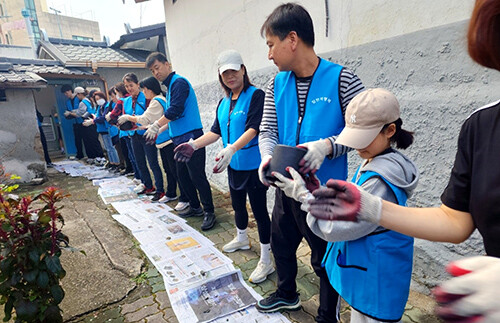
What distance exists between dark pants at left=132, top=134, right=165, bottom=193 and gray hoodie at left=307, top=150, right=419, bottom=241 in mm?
3911

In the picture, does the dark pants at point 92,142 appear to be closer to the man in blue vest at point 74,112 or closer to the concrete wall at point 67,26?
the man in blue vest at point 74,112

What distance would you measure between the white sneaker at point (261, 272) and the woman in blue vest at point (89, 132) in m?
7.72

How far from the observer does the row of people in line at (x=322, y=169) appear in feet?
3.95

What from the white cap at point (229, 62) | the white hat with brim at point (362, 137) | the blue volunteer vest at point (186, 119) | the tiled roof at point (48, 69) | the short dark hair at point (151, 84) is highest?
the tiled roof at point (48, 69)

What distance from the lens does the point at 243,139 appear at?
2371 millimetres

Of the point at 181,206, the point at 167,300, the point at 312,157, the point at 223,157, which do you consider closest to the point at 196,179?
the point at 181,206

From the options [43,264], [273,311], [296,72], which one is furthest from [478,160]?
[43,264]

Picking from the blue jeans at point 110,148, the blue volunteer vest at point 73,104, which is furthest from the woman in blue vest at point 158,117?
the blue volunteer vest at point 73,104

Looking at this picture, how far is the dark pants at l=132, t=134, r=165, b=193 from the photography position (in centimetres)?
466

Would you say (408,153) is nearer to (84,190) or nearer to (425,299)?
(425,299)

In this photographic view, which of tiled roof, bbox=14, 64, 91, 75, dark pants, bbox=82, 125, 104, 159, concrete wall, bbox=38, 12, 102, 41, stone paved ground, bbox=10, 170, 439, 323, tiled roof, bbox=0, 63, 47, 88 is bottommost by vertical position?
stone paved ground, bbox=10, 170, 439, 323

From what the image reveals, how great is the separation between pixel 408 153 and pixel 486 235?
158 centimetres

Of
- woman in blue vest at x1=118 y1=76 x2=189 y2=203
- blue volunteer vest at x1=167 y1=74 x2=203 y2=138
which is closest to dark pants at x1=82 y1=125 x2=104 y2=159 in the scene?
woman in blue vest at x1=118 y1=76 x2=189 y2=203

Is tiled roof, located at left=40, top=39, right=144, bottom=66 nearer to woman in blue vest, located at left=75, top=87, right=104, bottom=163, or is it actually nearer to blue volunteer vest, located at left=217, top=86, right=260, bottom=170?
woman in blue vest, located at left=75, top=87, right=104, bottom=163
